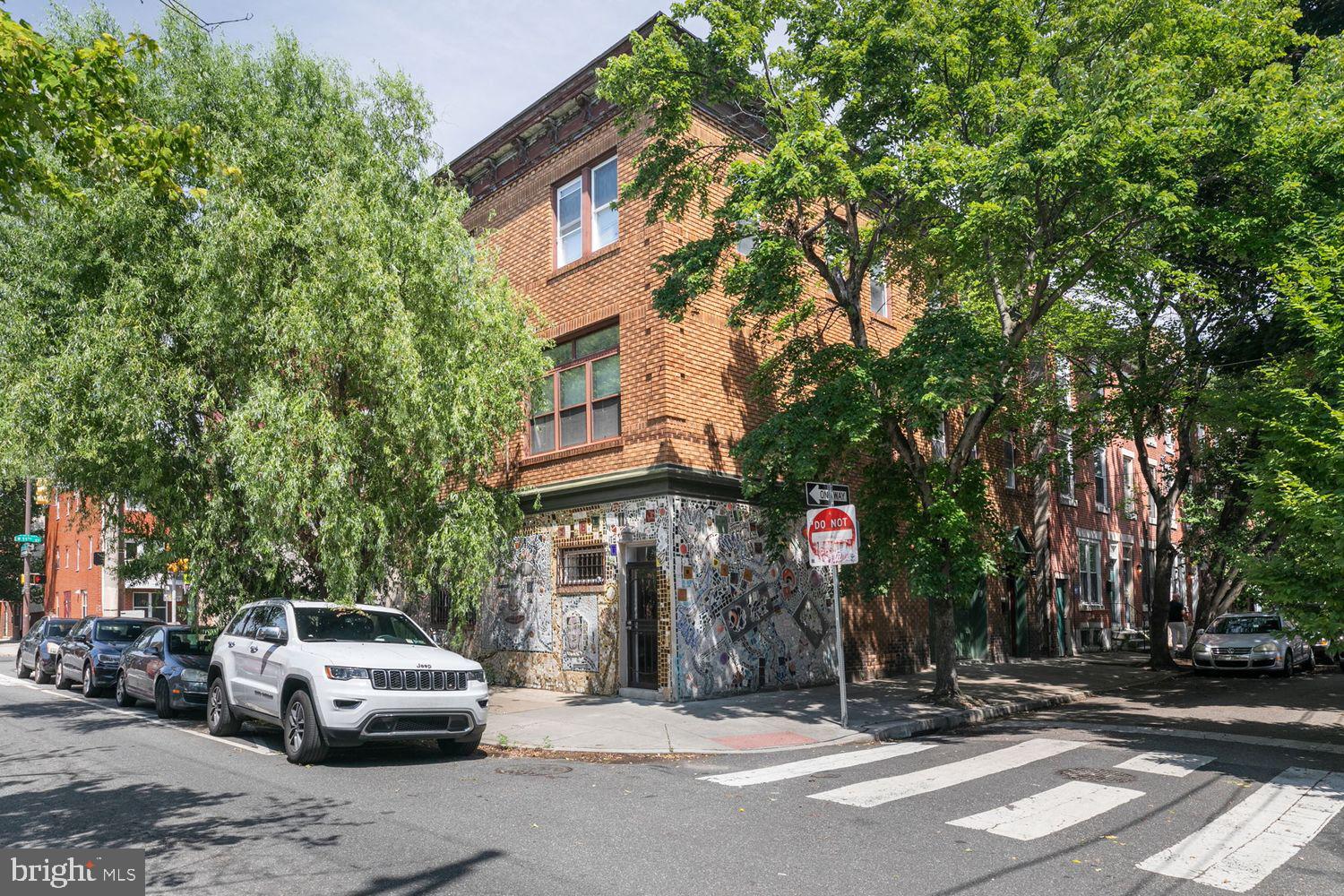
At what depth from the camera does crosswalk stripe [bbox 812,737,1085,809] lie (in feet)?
24.4

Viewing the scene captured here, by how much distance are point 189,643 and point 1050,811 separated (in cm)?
1284

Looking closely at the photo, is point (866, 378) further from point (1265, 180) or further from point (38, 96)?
point (38, 96)

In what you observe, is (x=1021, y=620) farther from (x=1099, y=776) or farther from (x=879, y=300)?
(x=1099, y=776)

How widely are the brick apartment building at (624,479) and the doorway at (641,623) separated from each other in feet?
0.11

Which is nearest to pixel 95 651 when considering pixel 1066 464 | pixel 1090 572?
pixel 1066 464

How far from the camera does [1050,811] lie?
22.7ft

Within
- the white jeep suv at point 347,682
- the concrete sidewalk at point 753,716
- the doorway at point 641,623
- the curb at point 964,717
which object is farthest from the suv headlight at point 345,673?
the doorway at point 641,623

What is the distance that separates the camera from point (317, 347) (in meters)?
11.5

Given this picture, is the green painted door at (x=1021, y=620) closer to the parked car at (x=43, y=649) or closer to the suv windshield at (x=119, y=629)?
the suv windshield at (x=119, y=629)

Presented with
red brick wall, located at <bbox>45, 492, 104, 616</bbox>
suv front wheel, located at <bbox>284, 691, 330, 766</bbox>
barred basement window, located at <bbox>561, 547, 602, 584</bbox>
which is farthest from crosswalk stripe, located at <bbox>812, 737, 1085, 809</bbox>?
red brick wall, located at <bbox>45, 492, 104, 616</bbox>

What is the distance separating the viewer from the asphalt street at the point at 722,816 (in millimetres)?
5289

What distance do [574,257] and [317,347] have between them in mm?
6693

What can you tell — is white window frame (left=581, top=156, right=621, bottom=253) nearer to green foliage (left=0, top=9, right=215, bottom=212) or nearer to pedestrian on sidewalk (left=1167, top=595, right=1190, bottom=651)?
green foliage (left=0, top=9, right=215, bottom=212)

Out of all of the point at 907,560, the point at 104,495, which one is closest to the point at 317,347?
the point at 104,495
